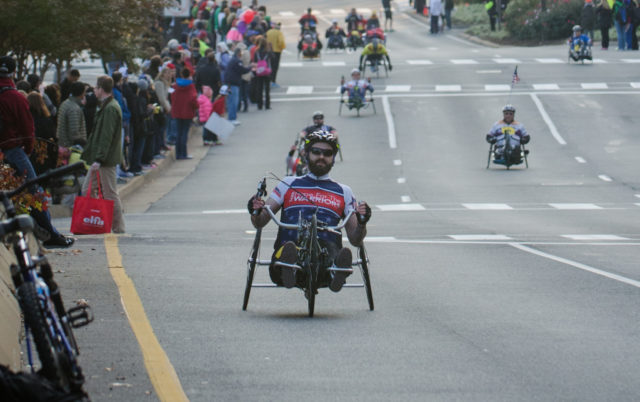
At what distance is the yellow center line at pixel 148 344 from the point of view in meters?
7.60

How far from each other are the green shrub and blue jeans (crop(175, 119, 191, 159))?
112ft

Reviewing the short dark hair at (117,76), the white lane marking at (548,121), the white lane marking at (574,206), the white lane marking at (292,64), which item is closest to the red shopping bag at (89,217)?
the short dark hair at (117,76)

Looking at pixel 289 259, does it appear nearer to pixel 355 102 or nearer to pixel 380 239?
pixel 380 239

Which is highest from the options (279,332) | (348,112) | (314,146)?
(314,146)

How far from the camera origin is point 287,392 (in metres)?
7.71

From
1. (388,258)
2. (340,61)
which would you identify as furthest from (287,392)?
(340,61)

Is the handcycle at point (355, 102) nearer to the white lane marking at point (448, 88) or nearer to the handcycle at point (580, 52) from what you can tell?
the white lane marking at point (448, 88)

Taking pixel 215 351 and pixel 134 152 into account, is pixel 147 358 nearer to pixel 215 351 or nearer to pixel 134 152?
pixel 215 351

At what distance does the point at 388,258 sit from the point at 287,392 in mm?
7916

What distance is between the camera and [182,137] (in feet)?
101

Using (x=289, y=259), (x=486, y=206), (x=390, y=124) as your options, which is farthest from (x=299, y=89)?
(x=289, y=259)

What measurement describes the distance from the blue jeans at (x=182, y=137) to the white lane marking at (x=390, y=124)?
5.58 metres

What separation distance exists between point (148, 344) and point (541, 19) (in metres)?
55.3

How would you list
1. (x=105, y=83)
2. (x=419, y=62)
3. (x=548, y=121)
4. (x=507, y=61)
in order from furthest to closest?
(x=419, y=62) → (x=507, y=61) → (x=548, y=121) → (x=105, y=83)
